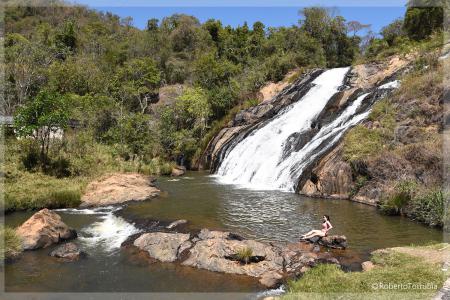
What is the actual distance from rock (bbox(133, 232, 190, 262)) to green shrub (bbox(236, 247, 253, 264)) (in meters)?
2.47

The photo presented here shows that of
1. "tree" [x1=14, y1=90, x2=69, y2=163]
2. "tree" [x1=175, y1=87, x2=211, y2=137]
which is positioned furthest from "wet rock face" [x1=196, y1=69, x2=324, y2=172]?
"tree" [x1=14, y1=90, x2=69, y2=163]

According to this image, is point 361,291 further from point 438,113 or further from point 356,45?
point 356,45

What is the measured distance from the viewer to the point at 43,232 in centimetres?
1781

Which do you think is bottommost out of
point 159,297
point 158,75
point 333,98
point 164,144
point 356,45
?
Answer: point 159,297

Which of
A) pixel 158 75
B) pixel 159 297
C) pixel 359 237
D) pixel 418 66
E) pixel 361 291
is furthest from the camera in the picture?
pixel 158 75

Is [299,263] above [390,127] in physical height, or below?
below

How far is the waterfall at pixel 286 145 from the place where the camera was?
2953 centimetres

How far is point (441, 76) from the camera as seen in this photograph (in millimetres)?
27250

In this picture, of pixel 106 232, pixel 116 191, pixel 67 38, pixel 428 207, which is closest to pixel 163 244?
pixel 106 232

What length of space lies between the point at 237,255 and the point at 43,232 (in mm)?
8595

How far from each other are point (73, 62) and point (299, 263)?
55.7 m

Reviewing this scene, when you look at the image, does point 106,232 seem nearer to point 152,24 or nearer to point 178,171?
point 178,171

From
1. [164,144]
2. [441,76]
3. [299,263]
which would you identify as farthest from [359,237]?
[164,144]

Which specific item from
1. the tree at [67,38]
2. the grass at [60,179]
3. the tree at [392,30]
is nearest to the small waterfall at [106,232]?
the grass at [60,179]
